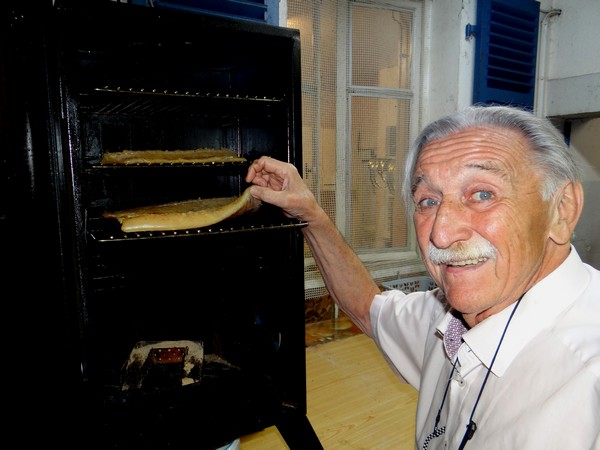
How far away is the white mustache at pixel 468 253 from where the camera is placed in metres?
1.05

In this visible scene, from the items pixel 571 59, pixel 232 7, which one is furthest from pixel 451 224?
pixel 571 59

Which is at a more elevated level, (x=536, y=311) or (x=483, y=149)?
(x=483, y=149)

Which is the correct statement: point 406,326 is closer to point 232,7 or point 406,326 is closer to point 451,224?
point 451,224

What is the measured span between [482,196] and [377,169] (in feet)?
7.83

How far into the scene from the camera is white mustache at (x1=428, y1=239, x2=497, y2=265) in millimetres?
1046

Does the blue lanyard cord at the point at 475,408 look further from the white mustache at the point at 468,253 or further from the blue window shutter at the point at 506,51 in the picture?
the blue window shutter at the point at 506,51

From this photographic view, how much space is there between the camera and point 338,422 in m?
2.24

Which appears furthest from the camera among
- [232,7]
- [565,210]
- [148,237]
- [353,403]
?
[353,403]

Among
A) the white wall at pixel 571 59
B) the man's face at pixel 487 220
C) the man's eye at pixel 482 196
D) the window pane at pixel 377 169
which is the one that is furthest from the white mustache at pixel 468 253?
the white wall at pixel 571 59

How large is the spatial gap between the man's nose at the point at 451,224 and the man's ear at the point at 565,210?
0.73ft

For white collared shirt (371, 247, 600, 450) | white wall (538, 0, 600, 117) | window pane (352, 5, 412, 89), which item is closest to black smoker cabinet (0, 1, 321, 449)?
white collared shirt (371, 247, 600, 450)

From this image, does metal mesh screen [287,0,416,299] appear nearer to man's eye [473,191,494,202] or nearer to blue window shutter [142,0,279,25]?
blue window shutter [142,0,279,25]

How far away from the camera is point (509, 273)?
1.05 meters

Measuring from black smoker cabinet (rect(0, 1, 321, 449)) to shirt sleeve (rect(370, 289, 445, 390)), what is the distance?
33 centimetres
